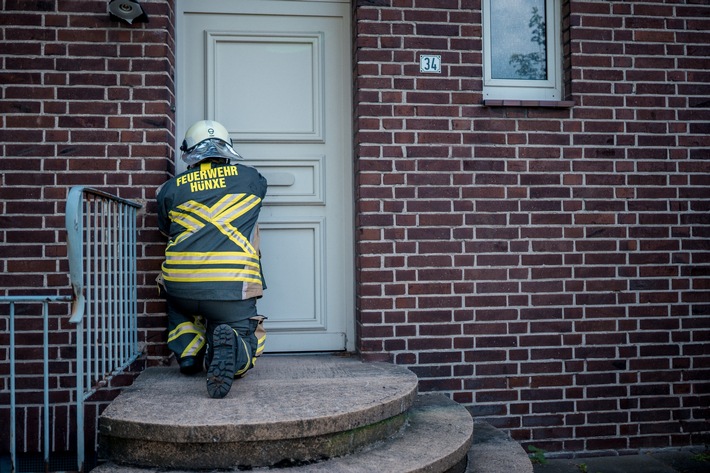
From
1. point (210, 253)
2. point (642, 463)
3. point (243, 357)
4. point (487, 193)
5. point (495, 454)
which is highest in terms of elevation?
point (487, 193)

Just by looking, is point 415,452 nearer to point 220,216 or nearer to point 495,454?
point 495,454

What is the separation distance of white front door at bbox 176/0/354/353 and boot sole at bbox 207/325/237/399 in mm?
1276

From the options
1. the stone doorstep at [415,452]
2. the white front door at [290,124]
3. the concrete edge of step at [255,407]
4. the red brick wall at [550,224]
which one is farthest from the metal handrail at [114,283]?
the red brick wall at [550,224]

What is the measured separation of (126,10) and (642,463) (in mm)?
4324

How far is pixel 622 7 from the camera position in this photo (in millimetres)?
4199

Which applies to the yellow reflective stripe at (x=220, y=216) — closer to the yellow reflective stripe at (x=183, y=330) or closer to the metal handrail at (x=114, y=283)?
the metal handrail at (x=114, y=283)

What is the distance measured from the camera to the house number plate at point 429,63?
4.05 metres

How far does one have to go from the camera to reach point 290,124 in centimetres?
427

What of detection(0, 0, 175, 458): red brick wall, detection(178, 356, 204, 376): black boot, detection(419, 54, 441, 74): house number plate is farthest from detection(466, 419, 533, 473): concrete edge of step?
detection(419, 54, 441, 74): house number plate

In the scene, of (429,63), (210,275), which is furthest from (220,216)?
(429,63)

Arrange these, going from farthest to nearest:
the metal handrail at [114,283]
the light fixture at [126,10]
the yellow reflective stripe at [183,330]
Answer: the light fixture at [126,10] → the yellow reflective stripe at [183,330] → the metal handrail at [114,283]

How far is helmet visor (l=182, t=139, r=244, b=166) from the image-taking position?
3498 mm

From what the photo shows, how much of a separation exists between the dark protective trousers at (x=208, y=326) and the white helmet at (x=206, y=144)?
82cm

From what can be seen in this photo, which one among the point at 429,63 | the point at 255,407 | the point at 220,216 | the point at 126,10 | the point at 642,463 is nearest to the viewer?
the point at 255,407
